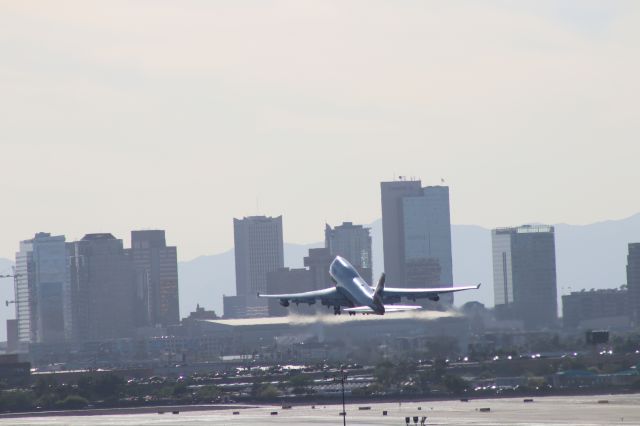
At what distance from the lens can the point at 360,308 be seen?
192 metres

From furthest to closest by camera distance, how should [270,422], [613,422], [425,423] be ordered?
[270,422] → [425,423] → [613,422]

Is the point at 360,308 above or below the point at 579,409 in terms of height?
above

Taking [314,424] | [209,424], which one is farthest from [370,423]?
[209,424]

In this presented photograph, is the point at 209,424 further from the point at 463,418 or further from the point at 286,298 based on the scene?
the point at 463,418

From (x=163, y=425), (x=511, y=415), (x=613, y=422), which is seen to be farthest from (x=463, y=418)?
(x=163, y=425)

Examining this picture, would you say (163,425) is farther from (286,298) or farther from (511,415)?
(511,415)

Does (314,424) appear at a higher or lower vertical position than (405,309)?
lower

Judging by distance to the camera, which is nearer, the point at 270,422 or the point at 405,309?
the point at 405,309

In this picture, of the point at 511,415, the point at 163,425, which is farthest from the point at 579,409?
the point at 163,425

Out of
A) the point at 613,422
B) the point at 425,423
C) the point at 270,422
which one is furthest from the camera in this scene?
the point at 270,422

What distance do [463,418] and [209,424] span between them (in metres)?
28.6

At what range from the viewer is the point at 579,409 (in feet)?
652

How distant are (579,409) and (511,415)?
10.2 meters

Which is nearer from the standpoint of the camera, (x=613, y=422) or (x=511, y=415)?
(x=613, y=422)
